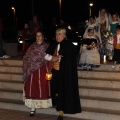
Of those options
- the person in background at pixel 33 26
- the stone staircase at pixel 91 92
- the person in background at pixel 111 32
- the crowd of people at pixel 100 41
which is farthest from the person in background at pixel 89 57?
the person in background at pixel 33 26

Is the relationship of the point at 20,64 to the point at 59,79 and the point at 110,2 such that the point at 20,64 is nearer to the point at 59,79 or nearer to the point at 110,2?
the point at 59,79

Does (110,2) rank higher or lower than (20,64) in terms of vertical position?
higher

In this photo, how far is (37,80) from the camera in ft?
31.7

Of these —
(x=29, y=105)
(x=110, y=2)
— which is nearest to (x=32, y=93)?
(x=29, y=105)

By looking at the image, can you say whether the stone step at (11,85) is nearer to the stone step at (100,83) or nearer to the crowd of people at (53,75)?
the crowd of people at (53,75)

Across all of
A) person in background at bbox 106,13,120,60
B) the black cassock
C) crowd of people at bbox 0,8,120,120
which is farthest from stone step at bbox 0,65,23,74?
the black cassock

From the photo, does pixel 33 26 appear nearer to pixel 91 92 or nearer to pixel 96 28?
pixel 96 28

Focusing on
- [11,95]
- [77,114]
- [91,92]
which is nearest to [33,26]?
[11,95]

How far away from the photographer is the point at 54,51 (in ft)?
30.7

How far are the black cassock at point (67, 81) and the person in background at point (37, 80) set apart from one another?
450mm

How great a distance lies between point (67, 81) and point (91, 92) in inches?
51.1

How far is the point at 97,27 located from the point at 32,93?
4.07m

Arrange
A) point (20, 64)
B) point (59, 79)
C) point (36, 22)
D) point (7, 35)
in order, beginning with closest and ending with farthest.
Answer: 1. point (59, 79)
2. point (20, 64)
3. point (36, 22)
4. point (7, 35)

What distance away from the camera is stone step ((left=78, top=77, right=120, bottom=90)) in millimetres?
10258
